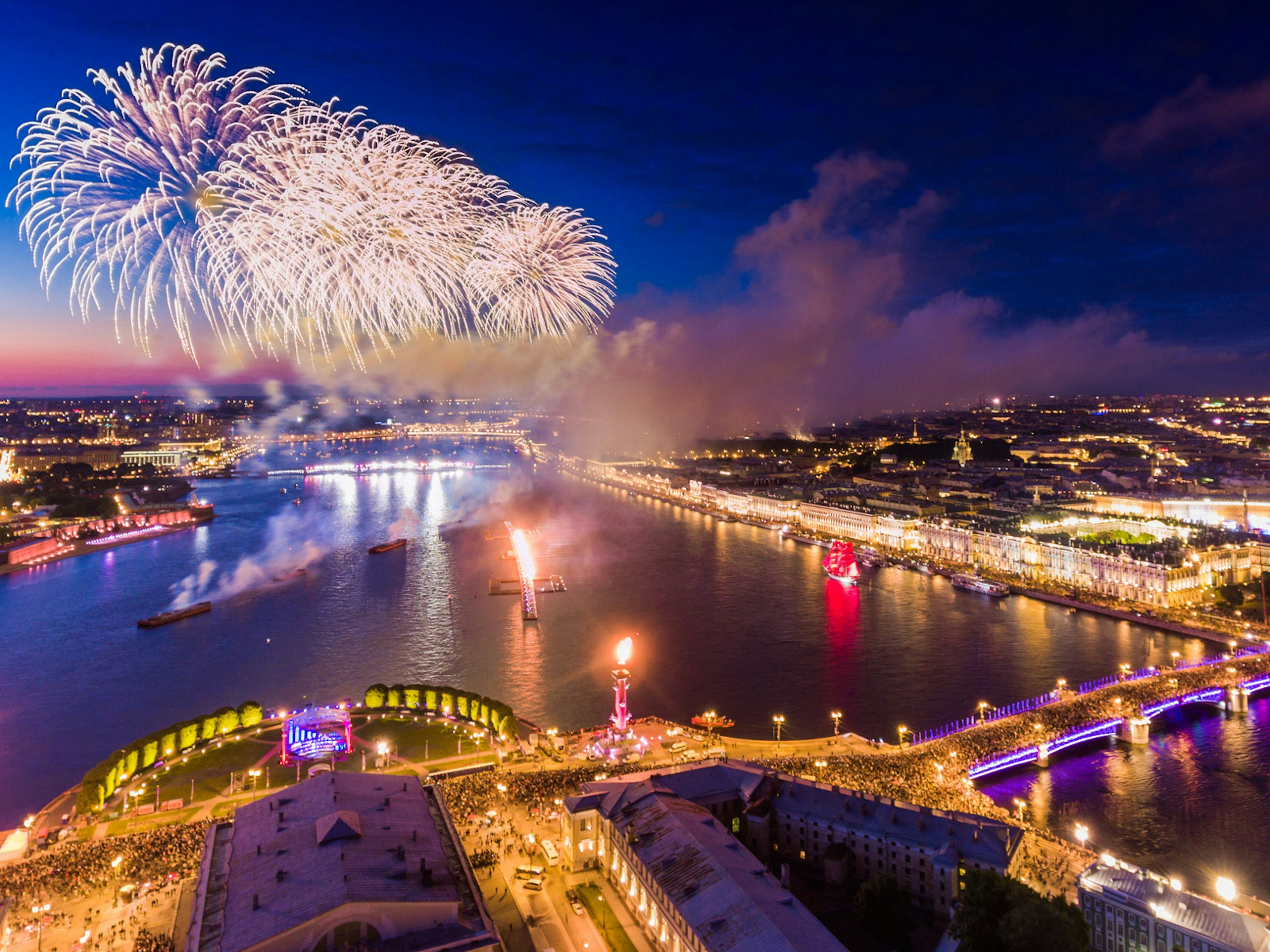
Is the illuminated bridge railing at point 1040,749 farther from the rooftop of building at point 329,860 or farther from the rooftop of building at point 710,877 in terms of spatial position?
the rooftop of building at point 329,860

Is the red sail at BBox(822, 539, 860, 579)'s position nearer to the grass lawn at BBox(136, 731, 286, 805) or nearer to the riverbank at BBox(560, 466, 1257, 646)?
the riverbank at BBox(560, 466, 1257, 646)

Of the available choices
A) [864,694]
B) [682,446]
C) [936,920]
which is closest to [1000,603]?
[864,694]

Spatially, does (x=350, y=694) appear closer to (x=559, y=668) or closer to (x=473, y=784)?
(x=559, y=668)

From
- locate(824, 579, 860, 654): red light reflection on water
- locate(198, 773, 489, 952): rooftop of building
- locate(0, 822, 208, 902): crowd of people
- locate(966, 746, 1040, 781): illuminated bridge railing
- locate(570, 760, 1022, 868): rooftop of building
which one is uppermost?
locate(198, 773, 489, 952): rooftop of building

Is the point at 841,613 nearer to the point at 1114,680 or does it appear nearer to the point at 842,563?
the point at 842,563

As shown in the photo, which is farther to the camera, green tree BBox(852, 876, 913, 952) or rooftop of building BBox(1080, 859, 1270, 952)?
green tree BBox(852, 876, 913, 952)

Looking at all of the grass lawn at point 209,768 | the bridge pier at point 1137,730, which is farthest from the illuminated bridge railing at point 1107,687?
the grass lawn at point 209,768

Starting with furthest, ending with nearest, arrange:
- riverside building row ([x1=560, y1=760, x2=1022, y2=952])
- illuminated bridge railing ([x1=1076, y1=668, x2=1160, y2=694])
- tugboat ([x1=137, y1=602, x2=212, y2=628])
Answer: tugboat ([x1=137, y1=602, x2=212, y2=628]), illuminated bridge railing ([x1=1076, y1=668, x2=1160, y2=694]), riverside building row ([x1=560, y1=760, x2=1022, y2=952])

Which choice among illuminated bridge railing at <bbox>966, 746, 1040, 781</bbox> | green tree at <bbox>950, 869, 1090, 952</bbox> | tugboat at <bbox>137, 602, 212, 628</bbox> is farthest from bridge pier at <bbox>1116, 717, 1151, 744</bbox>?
tugboat at <bbox>137, 602, 212, 628</bbox>
